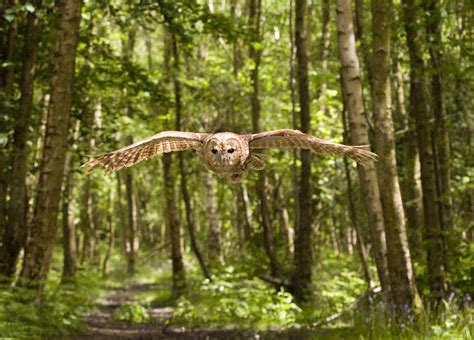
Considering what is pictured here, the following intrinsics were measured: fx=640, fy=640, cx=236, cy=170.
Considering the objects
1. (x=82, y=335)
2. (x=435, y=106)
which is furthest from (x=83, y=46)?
(x=435, y=106)

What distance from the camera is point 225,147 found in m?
4.31

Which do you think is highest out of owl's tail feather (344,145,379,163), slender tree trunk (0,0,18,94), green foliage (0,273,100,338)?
slender tree trunk (0,0,18,94)

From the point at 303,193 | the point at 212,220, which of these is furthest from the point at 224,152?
the point at 212,220

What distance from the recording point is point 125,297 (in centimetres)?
A: 2128

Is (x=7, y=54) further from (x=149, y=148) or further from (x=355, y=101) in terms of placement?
(x=149, y=148)

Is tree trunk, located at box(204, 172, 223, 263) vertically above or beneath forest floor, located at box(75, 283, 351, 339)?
above

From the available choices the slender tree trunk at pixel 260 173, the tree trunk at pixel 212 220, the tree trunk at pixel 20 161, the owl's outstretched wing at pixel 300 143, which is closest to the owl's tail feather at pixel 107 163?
the owl's outstretched wing at pixel 300 143

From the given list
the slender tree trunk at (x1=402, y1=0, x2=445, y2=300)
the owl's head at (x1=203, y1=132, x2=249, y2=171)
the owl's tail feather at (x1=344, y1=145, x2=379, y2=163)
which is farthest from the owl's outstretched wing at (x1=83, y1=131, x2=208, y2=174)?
the slender tree trunk at (x1=402, y1=0, x2=445, y2=300)

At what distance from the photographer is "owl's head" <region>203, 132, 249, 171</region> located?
4285 mm

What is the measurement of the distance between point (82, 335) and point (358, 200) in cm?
1481

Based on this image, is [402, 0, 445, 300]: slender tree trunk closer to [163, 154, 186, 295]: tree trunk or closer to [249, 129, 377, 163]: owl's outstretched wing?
[249, 129, 377, 163]: owl's outstretched wing

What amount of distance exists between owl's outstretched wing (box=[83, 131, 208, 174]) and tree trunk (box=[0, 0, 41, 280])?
6.34 metres

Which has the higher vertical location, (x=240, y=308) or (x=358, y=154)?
(x=358, y=154)

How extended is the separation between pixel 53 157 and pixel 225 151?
5787mm
